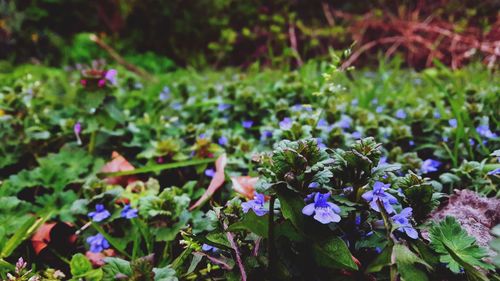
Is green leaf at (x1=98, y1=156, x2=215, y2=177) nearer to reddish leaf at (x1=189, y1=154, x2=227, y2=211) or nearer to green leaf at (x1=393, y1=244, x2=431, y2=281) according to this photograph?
reddish leaf at (x1=189, y1=154, x2=227, y2=211)

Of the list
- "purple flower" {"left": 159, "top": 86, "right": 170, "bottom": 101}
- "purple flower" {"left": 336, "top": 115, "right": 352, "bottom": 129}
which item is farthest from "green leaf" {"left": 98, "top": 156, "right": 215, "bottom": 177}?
"purple flower" {"left": 159, "top": 86, "right": 170, "bottom": 101}

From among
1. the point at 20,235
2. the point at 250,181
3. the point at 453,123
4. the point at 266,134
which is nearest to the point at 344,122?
the point at 266,134

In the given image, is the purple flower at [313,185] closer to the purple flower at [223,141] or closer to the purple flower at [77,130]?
the purple flower at [223,141]

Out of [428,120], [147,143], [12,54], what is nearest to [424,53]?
[428,120]

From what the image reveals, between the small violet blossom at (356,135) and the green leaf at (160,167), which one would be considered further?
the small violet blossom at (356,135)

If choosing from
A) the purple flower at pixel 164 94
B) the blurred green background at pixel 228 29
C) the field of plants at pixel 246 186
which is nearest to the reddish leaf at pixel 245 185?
the field of plants at pixel 246 186

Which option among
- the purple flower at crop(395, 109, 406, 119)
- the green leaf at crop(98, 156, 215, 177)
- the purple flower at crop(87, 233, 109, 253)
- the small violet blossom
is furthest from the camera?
the purple flower at crop(395, 109, 406, 119)
